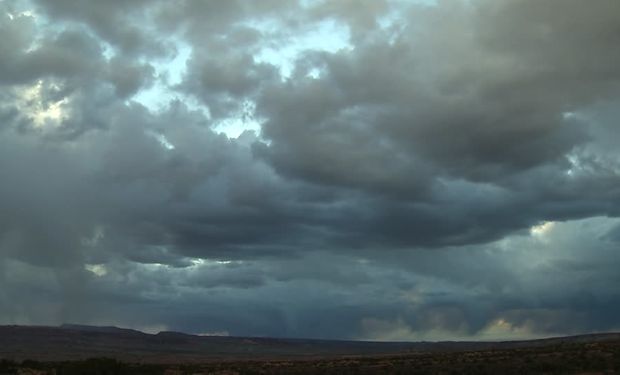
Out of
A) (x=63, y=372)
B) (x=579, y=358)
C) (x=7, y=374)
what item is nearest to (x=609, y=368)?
(x=579, y=358)

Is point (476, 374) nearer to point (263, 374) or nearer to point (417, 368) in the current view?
point (417, 368)

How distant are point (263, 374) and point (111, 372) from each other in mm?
16399

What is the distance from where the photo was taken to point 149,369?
80.6 m

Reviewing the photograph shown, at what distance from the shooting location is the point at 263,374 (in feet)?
255

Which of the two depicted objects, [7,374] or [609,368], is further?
[7,374]

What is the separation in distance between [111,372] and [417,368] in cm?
3242

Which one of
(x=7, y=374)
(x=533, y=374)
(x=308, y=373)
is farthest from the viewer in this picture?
(x=308, y=373)

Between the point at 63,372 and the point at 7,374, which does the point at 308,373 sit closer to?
the point at 63,372

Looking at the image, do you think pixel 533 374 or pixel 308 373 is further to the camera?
pixel 308 373

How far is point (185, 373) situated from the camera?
3135 inches

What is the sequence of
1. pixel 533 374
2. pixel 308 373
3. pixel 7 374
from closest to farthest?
pixel 533 374, pixel 7 374, pixel 308 373

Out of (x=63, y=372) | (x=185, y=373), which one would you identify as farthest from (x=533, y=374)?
(x=63, y=372)

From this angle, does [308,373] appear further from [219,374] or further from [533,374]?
[533,374]

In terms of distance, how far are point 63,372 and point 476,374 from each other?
130ft
